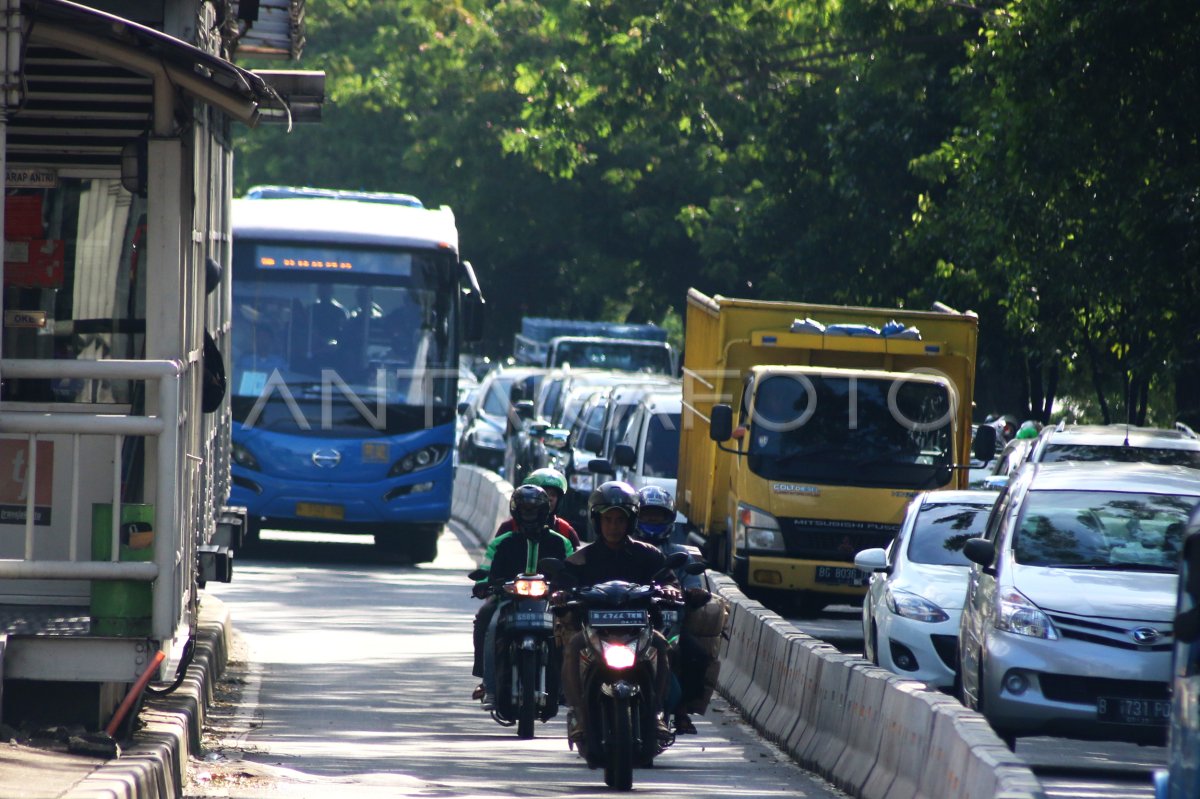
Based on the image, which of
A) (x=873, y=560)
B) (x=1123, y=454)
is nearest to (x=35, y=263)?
(x=873, y=560)

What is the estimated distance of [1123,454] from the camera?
16172mm

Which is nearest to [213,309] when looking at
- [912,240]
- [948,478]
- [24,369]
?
[24,369]

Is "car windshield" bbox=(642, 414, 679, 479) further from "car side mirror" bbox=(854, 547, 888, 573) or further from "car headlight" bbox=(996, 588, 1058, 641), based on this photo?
"car headlight" bbox=(996, 588, 1058, 641)

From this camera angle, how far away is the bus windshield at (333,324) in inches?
859

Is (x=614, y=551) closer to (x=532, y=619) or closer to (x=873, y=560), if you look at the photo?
(x=532, y=619)

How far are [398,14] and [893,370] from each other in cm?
3631

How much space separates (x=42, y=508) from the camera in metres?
9.59

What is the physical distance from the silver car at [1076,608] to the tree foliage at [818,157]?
744 centimetres

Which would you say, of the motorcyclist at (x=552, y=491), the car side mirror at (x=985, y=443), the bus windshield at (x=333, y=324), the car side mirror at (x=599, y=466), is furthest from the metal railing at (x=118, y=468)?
the bus windshield at (x=333, y=324)

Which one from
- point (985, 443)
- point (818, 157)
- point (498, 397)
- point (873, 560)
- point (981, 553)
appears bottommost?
point (498, 397)

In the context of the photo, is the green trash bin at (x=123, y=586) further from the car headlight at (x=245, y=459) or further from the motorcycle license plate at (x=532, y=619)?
the car headlight at (x=245, y=459)

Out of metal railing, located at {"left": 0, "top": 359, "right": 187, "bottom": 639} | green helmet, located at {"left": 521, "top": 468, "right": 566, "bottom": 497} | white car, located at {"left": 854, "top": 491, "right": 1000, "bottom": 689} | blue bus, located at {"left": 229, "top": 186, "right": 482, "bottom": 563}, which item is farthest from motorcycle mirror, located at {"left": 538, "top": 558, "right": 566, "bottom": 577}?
blue bus, located at {"left": 229, "top": 186, "right": 482, "bottom": 563}

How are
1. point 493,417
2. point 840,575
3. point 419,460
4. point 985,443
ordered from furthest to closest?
point 493,417, point 419,460, point 840,575, point 985,443

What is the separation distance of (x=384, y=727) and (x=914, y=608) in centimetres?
376
